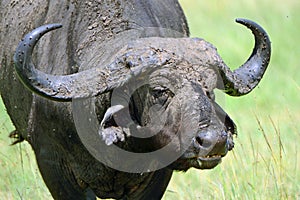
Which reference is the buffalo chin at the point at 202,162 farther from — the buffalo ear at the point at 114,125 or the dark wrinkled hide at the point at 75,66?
the dark wrinkled hide at the point at 75,66

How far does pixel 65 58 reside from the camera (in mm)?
6117

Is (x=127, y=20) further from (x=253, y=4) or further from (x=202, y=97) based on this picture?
(x=253, y=4)

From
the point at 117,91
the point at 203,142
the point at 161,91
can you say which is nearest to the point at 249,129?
the point at 117,91

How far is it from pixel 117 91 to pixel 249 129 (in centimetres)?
516

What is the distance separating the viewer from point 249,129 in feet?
34.1

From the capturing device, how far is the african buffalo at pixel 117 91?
16.8 ft

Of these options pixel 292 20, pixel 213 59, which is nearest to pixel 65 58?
pixel 213 59

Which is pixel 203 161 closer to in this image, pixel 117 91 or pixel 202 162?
pixel 202 162

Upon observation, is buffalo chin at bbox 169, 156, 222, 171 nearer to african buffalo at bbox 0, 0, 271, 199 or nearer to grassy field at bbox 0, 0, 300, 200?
african buffalo at bbox 0, 0, 271, 199

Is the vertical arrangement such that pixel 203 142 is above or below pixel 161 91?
below

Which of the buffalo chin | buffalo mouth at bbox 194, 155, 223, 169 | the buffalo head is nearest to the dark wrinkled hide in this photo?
the buffalo head

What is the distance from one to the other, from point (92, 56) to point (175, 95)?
89 cm

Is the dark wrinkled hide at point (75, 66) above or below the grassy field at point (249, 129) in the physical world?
above

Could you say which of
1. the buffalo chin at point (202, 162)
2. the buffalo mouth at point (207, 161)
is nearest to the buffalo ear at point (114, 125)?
the buffalo chin at point (202, 162)
